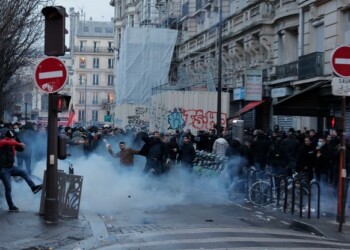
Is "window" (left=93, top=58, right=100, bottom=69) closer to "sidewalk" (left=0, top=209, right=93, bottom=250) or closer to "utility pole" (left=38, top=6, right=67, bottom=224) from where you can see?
"sidewalk" (left=0, top=209, right=93, bottom=250)


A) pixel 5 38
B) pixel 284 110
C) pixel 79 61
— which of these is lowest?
Result: pixel 284 110

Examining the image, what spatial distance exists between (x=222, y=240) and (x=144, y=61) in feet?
118

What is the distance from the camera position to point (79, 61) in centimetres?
11381

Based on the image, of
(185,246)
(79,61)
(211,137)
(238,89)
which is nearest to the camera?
(185,246)

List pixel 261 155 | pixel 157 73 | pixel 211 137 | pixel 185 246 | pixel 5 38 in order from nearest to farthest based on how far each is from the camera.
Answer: pixel 185 246 → pixel 261 155 → pixel 5 38 → pixel 211 137 → pixel 157 73

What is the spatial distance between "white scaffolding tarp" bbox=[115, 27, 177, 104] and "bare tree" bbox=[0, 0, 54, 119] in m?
11.5

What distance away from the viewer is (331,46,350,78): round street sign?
12.2 m

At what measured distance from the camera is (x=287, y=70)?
1128 inches

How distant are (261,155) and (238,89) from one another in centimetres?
1547

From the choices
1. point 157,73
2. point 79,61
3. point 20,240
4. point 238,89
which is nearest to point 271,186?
point 20,240

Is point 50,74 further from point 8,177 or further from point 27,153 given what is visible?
point 27,153

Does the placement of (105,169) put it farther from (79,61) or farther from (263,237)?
(79,61)

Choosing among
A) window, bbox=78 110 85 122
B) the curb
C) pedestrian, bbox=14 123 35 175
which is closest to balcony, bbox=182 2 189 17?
pedestrian, bbox=14 123 35 175

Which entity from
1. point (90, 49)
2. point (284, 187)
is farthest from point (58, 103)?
point (90, 49)
